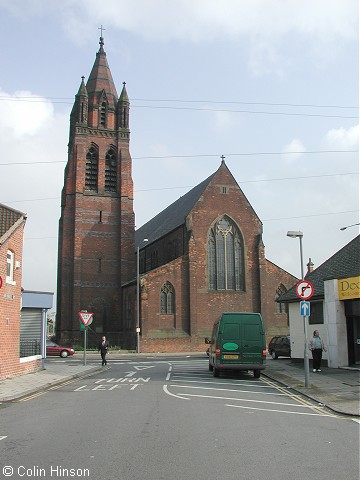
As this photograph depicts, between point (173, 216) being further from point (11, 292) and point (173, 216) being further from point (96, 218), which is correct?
point (11, 292)

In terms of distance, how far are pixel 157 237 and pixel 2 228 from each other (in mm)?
35434

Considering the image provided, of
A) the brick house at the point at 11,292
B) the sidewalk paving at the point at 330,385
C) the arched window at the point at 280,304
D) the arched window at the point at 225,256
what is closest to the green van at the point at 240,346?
the sidewalk paving at the point at 330,385

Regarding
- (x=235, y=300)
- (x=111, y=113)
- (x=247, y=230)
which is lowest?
(x=235, y=300)

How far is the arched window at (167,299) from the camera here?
144ft

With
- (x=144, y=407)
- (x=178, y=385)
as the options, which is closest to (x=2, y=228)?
(x=178, y=385)

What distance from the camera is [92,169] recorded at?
50.8m

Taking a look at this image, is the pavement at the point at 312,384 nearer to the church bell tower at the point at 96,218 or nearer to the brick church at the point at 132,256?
the brick church at the point at 132,256

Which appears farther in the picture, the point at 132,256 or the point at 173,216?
the point at 173,216

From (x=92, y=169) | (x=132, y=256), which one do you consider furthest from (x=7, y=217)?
(x=92, y=169)

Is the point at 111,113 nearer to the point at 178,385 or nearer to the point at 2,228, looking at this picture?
the point at 2,228

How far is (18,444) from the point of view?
7.33 metres

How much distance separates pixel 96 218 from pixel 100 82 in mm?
15221

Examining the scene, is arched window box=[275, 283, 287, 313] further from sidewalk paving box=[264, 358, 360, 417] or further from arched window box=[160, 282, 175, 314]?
sidewalk paving box=[264, 358, 360, 417]

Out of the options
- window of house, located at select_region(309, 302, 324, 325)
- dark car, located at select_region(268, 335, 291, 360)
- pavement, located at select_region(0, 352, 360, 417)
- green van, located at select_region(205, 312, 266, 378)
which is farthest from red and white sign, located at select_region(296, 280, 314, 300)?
dark car, located at select_region(268, 335, 291, 360)
